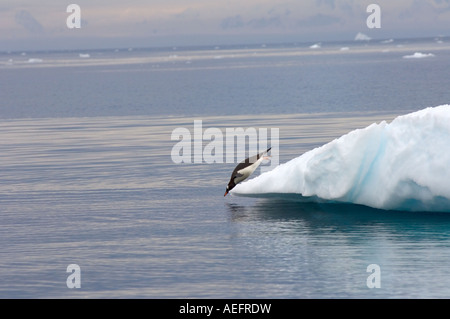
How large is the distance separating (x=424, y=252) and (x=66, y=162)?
12.1 m

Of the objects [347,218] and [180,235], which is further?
[347,218]

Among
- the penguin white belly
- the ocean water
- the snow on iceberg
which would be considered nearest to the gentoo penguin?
the penguin white belly

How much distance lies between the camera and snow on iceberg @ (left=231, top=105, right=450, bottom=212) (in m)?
13.5

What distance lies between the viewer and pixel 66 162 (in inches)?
851

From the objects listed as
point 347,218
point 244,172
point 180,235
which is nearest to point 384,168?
point 347,218

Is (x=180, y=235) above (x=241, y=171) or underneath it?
underneath

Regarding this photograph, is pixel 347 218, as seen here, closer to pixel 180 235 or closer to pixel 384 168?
pixel 384 168

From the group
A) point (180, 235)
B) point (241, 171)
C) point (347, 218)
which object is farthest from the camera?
point (241, 171)

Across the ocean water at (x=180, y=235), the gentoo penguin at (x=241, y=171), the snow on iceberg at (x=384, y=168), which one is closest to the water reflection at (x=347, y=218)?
the ocean water at (x=180, y=235)

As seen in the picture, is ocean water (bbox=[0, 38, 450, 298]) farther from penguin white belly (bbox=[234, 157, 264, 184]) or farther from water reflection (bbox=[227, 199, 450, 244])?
penguin white belly (bbox=[234, 157, 264, 184])

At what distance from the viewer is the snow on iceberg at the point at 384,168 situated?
44.3 ft

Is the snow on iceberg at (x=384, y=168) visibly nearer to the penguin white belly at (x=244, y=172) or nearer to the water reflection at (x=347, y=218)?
the water reflection at (x=347, y=218)

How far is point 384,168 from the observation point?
1409cm
